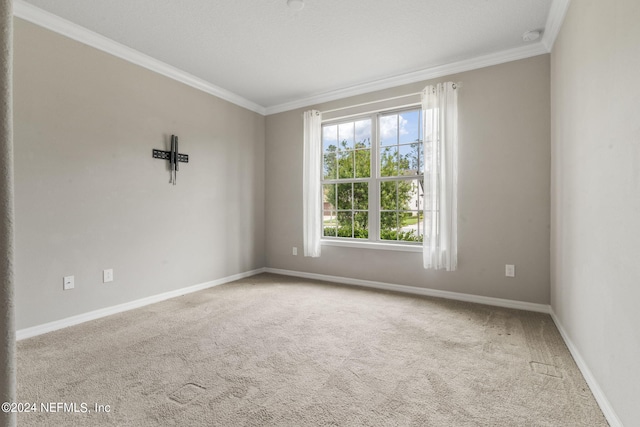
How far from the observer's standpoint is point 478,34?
2.86 metres

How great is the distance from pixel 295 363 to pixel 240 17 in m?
2.75

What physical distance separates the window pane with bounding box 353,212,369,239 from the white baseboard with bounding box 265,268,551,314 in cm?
60

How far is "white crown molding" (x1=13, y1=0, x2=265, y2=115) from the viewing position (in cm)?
248

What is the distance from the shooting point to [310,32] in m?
2.82

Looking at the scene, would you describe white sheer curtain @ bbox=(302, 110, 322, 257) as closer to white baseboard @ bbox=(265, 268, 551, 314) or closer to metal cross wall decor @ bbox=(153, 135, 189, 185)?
white baseboard @ bbox=(265, 268, 551, 314)

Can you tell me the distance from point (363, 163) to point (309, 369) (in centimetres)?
282

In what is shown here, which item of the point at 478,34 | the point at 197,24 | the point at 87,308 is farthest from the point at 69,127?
the point at 478,34

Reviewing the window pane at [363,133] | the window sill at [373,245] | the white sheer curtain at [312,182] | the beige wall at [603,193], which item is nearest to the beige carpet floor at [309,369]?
the beige wall at [603,193]

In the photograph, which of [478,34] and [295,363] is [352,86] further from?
[295,363]

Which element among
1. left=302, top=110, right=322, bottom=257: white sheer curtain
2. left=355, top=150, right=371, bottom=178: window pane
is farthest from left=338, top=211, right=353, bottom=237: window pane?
left=355, top=150, right=371, bottom=178: window pane

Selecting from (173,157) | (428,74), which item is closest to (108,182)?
(173,157)

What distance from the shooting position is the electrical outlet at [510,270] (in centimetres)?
315

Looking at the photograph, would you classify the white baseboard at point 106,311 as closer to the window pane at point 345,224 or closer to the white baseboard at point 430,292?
the white baseboard at point 430,292

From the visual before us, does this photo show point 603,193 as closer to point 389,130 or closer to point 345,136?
point 389,130
